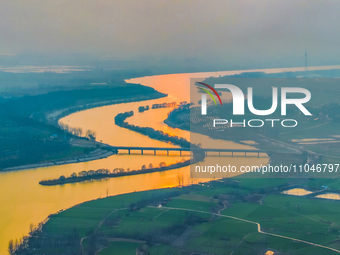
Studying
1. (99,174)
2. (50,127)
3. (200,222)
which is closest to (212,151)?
(99,174)

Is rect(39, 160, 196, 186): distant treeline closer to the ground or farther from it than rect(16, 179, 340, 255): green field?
farther from it

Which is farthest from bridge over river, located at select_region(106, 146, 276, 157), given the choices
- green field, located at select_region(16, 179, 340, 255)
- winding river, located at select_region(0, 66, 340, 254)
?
green field, located at select_region(16, 179, 340, 255)

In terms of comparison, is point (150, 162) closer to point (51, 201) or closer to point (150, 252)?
point (51, 201)

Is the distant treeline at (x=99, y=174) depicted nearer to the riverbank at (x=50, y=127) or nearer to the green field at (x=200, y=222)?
the riverbank at (x=50, y=127)

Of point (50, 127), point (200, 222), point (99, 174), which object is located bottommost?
point (200, 222)

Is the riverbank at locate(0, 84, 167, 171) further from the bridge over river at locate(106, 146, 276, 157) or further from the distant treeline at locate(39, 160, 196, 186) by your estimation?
the distant treeline at locate(39, 160, 196, 186)

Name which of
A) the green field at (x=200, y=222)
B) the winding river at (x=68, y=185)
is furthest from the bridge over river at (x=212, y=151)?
the green field at (x=200, y=222)

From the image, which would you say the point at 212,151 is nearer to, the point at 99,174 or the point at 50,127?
the point at 99,174

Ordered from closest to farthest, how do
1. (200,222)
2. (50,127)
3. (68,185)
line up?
(200,222) < (68,185) < (50,127)

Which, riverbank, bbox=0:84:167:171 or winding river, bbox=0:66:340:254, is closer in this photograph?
winding river, bbox=0:66:340:254

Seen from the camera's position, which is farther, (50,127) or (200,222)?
(50,127)

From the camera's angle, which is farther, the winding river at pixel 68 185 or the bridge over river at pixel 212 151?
the bridge over river at pixel 212 151

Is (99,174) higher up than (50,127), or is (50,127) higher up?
(50,127)
